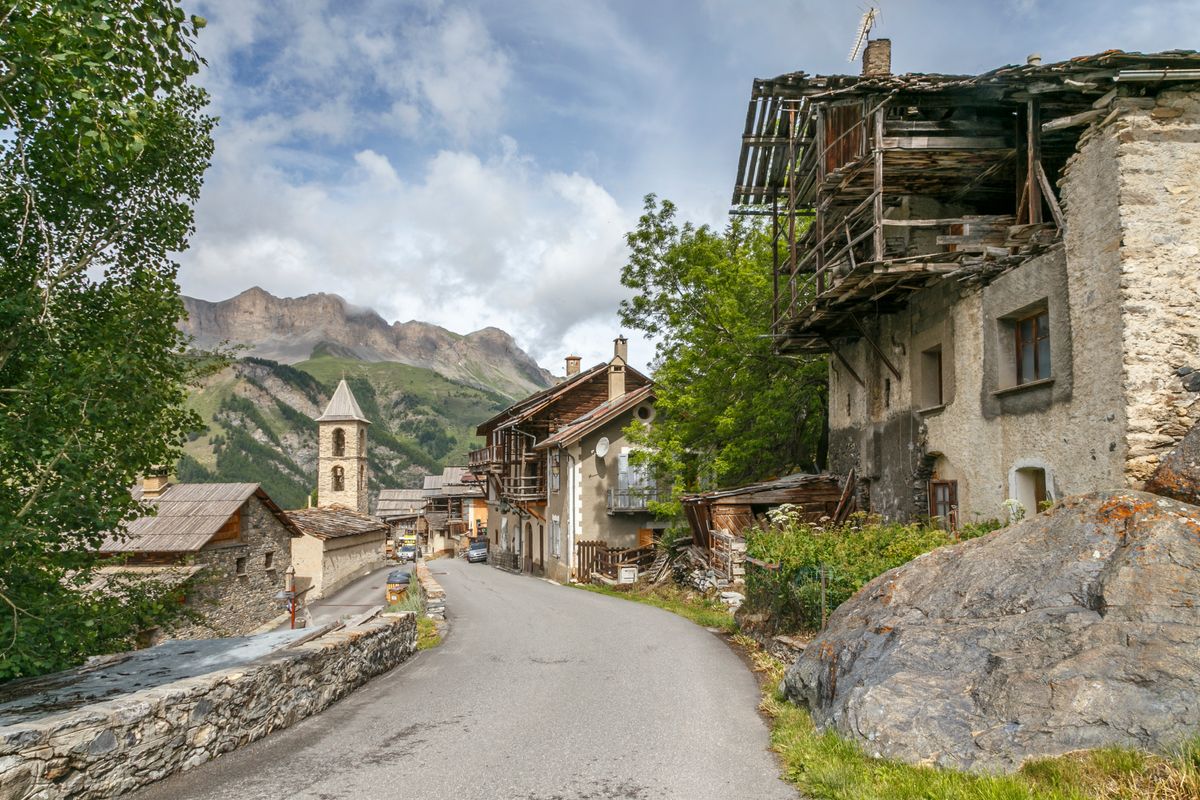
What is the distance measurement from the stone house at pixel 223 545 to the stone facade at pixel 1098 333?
891 inches

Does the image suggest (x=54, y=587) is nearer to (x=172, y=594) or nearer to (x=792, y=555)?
(x=172, y=594)

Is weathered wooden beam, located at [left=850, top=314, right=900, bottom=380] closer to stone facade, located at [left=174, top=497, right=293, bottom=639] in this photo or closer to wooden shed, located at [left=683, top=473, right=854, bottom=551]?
wooden shed, located at [left=683, top=473, right=854, bottom=551]

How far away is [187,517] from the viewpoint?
2789 cm

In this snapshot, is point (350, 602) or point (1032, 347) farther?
point (350, 602)

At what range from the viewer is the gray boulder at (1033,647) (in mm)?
5594

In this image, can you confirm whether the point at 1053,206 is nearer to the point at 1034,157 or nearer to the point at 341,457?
the point at 1034,157

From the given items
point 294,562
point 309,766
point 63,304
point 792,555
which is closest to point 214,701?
point 309,766

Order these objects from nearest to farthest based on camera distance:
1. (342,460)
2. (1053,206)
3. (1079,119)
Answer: (1079,119) → (1053,206) → (342,460)

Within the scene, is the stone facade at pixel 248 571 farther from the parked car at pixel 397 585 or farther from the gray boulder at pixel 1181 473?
the gray boulder at pixel 1181 473

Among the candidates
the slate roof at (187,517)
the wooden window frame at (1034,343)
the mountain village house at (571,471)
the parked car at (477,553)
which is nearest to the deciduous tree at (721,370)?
the mountain village house at (571,471)

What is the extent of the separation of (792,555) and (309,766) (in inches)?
292

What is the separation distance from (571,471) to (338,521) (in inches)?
762

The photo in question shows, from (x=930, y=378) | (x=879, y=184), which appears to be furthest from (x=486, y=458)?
(x=879, y=184)

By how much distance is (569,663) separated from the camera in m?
12.4
